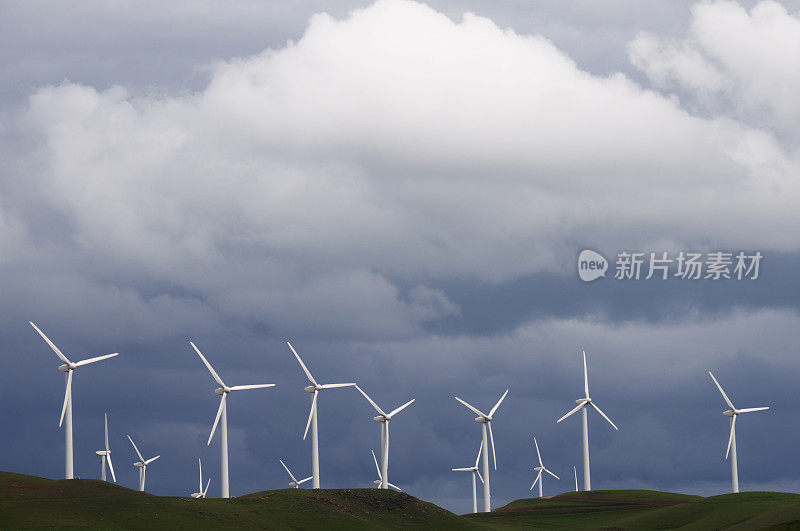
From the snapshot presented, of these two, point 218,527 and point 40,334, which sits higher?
point 40,334

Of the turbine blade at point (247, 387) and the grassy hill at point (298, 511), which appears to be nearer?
the grassy hill at point (298, 511)

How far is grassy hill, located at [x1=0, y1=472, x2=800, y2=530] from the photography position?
130250 millimetres

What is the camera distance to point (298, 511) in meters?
153

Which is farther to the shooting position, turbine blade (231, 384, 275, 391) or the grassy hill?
turbine blade (231, 384, 275, 391)

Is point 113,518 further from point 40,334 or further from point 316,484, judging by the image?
point 316,484

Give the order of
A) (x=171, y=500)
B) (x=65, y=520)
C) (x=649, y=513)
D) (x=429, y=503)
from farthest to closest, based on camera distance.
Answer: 1. (x=649, y=513)
2. (x=429, y=503)
3. (x=171, y=500)
4. (x=65, y=520)

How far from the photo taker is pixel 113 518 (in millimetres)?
130000

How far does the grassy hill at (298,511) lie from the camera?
427 ft

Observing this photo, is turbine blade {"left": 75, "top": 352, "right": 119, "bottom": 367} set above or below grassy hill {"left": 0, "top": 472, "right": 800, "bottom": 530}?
above

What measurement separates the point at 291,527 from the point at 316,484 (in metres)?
34.2

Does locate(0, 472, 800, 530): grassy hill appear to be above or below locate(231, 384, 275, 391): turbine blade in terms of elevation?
below

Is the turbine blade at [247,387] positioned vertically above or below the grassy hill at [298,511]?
above

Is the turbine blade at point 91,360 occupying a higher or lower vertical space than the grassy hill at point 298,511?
higher

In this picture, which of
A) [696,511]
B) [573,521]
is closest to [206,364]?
[573,521]
